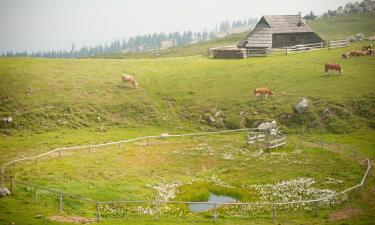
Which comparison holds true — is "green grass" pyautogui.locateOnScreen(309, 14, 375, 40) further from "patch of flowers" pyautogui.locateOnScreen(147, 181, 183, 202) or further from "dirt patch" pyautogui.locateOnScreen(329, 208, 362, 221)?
"dirt patch" pyautogui.locateOnScreen(329, 208, 362, 221)

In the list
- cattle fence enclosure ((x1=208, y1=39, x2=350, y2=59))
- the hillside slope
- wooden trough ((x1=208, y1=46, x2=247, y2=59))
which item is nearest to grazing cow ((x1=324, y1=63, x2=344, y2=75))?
the hillside slope

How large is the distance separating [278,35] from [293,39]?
393cm

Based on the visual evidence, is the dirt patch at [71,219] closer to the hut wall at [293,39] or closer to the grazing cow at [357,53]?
the grazing cow at [357,53]

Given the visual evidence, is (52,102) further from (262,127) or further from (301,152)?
(301,152)

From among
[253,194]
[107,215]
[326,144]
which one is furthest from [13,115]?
[326,144]

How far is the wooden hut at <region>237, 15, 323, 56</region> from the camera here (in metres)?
94.8

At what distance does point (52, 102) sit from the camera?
6869 centimetres

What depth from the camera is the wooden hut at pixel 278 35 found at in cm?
9481

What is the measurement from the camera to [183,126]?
6612cm

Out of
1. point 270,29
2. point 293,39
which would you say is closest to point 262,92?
point 270,29

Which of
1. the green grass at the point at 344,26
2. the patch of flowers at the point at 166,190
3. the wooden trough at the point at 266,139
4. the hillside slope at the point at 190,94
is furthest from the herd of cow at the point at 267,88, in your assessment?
the green grass at the point at 344,26

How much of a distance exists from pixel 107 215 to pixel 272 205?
13766mm

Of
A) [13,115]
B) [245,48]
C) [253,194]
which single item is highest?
[245,48]

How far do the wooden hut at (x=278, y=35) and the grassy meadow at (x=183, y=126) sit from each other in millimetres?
9520
